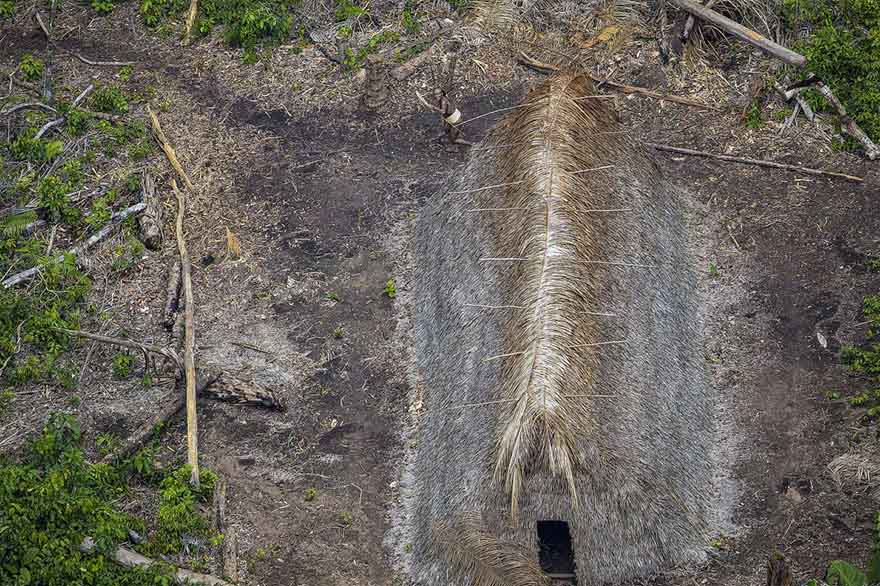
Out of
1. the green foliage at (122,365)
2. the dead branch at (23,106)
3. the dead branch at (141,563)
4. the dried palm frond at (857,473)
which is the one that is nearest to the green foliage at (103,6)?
the dead branch at (23,106)

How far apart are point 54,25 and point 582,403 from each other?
13.6 meters

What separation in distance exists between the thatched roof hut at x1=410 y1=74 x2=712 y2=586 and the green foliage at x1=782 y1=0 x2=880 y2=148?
3774mm

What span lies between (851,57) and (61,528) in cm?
1220

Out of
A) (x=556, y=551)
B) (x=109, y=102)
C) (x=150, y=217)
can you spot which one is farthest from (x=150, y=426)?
(x=109, y=102)

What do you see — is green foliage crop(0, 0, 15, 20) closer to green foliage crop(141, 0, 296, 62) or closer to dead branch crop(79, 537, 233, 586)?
green foliage crop(141, 0, 296, 62)

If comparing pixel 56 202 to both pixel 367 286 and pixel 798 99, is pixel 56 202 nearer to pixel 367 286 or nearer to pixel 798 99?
pixel 367 286

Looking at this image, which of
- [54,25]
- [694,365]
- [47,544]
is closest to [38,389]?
[47,544]

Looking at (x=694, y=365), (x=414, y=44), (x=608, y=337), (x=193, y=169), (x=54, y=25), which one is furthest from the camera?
(x=54, y=25)

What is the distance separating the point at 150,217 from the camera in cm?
1614

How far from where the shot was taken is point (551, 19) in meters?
19.2

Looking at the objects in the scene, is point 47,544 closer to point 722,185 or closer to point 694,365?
point 694,365

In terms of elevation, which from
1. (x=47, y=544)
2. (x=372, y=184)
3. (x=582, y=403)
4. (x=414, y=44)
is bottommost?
(x=47, y=544)

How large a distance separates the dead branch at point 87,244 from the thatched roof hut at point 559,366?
14.3 ft

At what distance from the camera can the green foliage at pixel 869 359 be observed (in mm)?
12875
